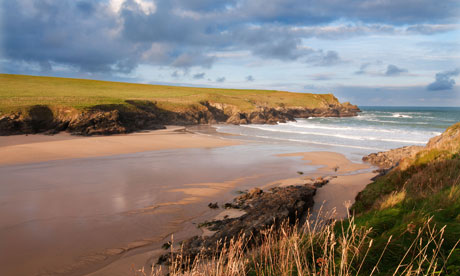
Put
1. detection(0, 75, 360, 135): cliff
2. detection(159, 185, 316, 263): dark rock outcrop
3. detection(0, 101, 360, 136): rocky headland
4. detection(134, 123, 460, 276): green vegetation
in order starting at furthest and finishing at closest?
detection(0, 75, 360, 135): cliff
detection(0, 101, 360, 136): rocky headland
detection(159, 185, 316, 263): dark rock outcrop
detection(134, 123, 460, 276): green vegetation

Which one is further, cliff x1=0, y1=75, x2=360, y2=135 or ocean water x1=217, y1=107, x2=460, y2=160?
cliff x1=0, y1=75, x2=360, y2=135

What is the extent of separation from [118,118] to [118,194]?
91.3ft

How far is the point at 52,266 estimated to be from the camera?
6.18 meters

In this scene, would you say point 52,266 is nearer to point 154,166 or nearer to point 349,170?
point 154,166

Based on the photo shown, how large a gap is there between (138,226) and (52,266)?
2.35 m

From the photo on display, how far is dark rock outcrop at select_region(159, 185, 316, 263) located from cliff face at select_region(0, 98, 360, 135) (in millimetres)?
27923

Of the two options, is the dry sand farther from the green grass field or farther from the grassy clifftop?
the grassy clifftop

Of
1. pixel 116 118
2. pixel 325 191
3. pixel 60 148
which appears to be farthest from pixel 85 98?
pixel 325 191

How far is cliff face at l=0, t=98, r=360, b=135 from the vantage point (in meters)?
30.5

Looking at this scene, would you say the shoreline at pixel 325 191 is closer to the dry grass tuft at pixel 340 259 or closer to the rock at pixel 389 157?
the dry grass tuft at pixel 340 259

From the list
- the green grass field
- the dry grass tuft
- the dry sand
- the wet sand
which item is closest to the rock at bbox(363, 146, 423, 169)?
the wet sand

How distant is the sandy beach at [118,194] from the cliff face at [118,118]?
1086 centimetres

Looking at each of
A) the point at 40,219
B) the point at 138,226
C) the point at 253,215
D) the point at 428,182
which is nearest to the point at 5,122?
the point at 40,219

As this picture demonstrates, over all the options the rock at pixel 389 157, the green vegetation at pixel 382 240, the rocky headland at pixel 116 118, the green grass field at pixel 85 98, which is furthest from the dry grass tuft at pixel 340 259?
the green grass field at pixel 85 98
